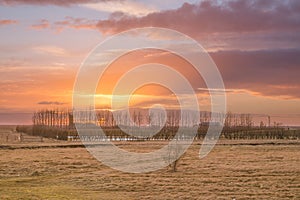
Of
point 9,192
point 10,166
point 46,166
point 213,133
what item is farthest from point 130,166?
point 213,133

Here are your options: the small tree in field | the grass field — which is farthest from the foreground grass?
the small tree in field

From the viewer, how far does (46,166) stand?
122ft

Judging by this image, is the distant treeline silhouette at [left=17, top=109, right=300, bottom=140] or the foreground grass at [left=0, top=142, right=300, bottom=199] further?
the distant treeline silhouette at [left=17, top=109, right=300, bottom=140]

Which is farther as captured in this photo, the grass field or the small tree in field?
the small tree in field

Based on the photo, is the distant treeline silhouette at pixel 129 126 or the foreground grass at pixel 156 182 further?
the distant treeline silhouette at pixel 129 126

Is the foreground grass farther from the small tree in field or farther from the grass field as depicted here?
the small tree in field

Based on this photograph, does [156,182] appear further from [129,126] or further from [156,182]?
[129,126]

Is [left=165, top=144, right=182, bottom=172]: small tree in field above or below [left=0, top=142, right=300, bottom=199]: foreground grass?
above

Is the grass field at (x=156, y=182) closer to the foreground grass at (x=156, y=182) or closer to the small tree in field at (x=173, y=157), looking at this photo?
the foreground grass at (x=156, y=182)

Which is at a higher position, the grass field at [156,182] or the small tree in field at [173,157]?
the small tree in field at [173,157]

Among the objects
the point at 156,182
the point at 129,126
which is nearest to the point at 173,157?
the point at 156,182

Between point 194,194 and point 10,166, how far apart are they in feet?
64.2

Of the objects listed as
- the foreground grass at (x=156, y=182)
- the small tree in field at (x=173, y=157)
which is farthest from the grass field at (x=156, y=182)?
the small tree in field at (x=173, y=157)

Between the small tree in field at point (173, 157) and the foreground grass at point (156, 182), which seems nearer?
the foreground grass at point (156, 182)
